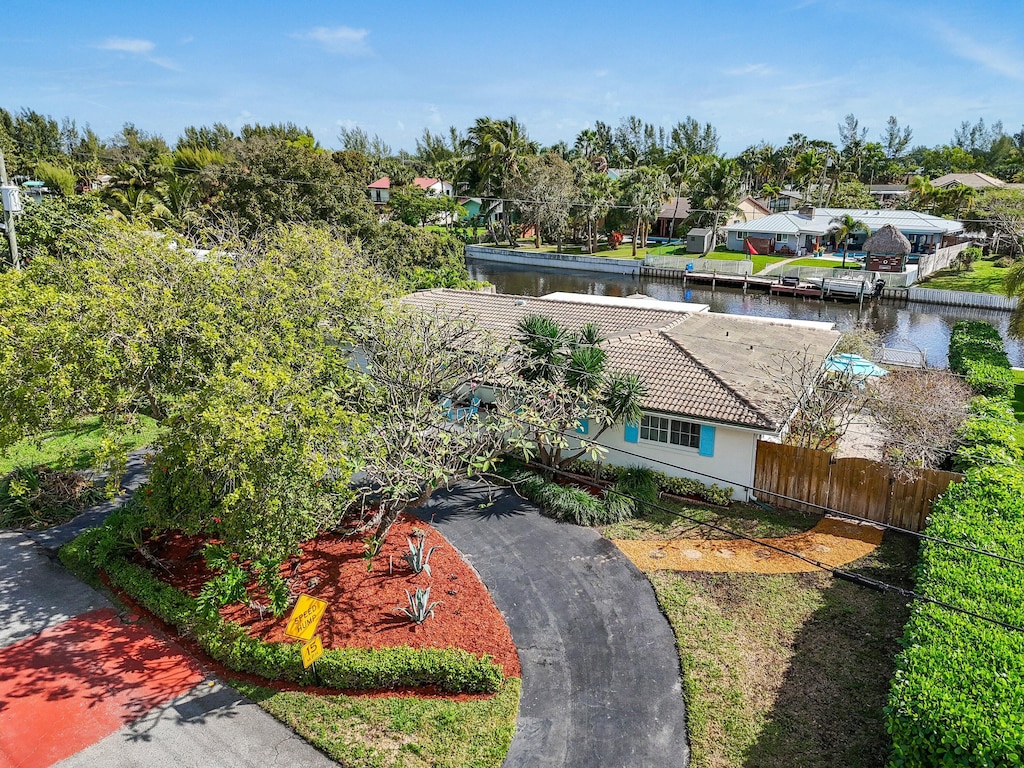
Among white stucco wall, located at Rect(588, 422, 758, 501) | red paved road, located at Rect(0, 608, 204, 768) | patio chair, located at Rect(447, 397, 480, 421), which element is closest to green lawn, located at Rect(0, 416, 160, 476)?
red paved road, located at Rect(0, 608, 204, 768)

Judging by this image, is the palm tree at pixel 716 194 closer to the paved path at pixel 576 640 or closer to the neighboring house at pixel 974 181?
the neighboring house at pixel 974 181

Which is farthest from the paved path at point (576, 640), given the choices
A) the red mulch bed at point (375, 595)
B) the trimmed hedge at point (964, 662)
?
the trimmed hedge at point (964, 662)

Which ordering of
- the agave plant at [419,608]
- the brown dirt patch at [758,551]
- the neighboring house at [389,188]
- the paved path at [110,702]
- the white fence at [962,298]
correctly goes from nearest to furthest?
the paved path at [110,702] < the agave plant at [419,608] < the brown dirt patch at [758,551] < the white fence at [962,298] < the neighboring house at [389,188]

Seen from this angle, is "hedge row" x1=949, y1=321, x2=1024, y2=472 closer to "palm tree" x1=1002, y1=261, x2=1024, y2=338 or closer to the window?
"palm tree" x1=1002, y1=261, x2=1024, y2=338

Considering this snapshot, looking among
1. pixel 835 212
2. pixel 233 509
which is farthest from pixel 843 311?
pixel 233 509

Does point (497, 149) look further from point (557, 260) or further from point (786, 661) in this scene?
point (786, 661)

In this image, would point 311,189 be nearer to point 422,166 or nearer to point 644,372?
point 644,372
